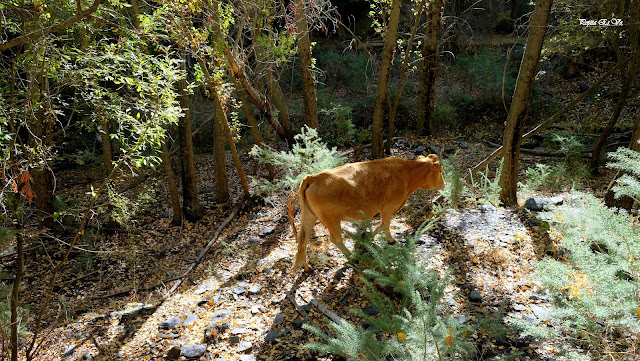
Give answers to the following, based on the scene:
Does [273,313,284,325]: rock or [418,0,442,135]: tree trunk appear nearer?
[273,313,284,325]: rock

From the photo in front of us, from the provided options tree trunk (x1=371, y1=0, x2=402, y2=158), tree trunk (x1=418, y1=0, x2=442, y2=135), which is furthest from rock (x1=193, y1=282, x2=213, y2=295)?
tree trunk (x1=418, y1=0, x2=442, y2=135)

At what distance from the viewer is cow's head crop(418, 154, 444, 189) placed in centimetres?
641

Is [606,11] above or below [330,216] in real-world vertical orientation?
above

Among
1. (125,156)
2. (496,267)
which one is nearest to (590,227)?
(496,267)

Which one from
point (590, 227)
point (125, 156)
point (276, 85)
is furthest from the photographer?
point (276, 85)

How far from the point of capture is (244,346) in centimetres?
516

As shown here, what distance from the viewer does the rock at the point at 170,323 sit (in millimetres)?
5816

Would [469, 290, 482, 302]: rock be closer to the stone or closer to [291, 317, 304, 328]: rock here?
[291, 317, 304, 328]: rock

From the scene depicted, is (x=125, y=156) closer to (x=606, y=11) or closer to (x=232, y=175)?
(x=232, y=175)

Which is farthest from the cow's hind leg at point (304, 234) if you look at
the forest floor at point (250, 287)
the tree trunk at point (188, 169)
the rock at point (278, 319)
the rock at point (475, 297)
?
the tree trunk at point (188, 169)

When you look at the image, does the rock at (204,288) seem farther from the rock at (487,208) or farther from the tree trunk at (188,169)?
the rock at (487,208)

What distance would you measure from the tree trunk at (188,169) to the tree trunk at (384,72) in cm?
492

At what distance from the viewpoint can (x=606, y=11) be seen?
873 centimetres

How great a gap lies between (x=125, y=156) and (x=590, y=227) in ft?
17.1
